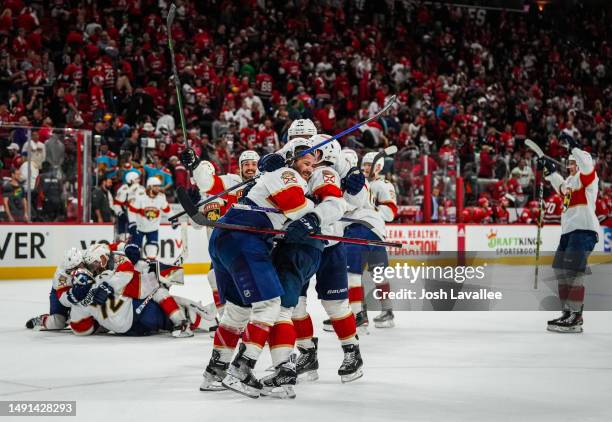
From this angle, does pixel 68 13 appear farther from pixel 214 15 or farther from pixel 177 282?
pixel 177 282

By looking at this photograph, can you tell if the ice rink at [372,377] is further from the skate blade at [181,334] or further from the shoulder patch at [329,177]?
the shoulder patch at [329,177]

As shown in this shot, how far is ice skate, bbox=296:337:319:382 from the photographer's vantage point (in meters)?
5.91

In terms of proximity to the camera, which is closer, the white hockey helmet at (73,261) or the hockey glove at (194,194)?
the hockey glove at (194,194)

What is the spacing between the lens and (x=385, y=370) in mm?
6367

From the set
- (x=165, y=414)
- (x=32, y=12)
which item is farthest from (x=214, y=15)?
(x=165, y=414)

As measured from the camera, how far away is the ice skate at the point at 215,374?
536 centimetres

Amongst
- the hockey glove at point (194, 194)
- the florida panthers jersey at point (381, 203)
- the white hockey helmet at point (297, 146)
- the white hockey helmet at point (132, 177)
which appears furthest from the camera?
the white hockey helmet at point (132, 177)

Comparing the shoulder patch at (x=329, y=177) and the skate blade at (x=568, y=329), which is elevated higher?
the shoulder patch at (x=329, y=177)

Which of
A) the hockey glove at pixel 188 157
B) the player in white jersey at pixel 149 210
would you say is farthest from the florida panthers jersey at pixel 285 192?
the player in white jersey at pixel 149 210

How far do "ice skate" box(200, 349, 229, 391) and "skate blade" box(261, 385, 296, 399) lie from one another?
26 cm

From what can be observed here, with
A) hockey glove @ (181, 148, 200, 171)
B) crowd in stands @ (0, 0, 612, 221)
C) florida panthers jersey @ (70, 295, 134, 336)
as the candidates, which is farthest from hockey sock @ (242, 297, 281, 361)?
crowd in stands @ (0, 0, 612, 221)

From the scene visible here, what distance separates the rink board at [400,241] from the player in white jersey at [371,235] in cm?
630

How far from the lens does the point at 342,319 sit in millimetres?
5922

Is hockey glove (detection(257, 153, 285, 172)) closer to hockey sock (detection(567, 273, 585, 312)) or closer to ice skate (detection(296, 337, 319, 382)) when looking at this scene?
ice skate (detection(296, 337, 319, 382))
